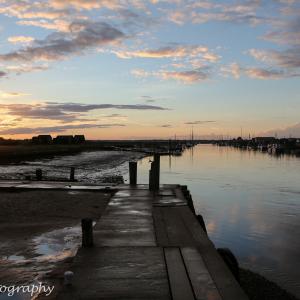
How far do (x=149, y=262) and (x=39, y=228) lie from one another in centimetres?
574

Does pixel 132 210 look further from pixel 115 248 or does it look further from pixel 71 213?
pixel 115 248

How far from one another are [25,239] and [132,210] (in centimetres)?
353

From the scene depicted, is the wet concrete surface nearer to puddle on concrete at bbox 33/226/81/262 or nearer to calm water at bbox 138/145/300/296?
puddle on concrete at bbox 33/226/81/262

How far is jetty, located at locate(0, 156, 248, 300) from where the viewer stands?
5.93 meters

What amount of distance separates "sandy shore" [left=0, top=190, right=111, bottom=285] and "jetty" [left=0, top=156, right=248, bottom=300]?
3.30 ft

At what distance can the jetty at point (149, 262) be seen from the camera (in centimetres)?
593

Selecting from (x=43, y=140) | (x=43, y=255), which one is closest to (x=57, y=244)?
(x=43, y=255)

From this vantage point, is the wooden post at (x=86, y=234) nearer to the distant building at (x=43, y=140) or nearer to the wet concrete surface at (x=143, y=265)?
the wet concrete surface at (x=143, y=265)

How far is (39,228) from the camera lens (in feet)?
39.3

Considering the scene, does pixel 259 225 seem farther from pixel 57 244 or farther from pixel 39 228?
pixel 57 244

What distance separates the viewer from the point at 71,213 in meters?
14.4

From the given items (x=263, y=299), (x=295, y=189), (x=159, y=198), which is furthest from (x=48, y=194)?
(x=295, y=189)

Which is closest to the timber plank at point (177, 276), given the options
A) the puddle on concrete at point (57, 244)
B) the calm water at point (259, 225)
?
the puddle on concrete at point (57, 244)

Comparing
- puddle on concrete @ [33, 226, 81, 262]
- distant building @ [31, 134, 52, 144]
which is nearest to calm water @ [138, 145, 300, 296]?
puddle on concrete @ [33, 226, 81, 262]
